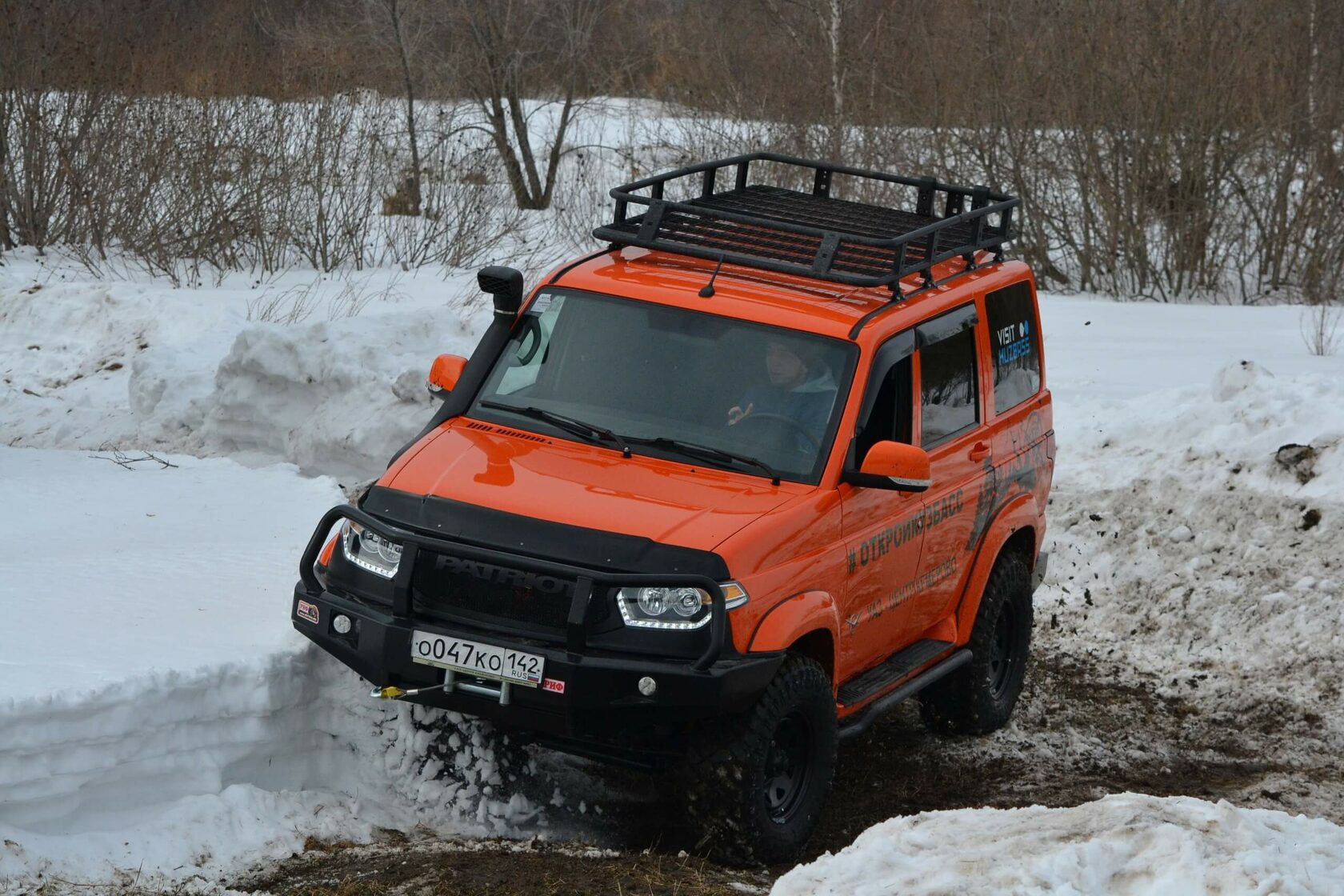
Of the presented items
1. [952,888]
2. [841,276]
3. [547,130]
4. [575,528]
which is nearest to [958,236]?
[841,276]

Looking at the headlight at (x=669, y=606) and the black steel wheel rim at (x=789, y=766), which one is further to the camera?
the black steel wheel rim at (x=789, y=766)

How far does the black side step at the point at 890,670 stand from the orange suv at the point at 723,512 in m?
0.01

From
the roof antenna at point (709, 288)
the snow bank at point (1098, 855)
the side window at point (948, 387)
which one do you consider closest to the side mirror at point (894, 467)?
the side window at point (948, 387)

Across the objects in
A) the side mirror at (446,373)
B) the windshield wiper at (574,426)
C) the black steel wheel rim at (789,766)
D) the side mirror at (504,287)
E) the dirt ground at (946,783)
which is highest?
the side mirror at (504,287)

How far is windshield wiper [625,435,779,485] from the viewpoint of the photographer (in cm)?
528

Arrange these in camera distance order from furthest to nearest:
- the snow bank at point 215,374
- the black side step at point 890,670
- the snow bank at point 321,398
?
the snow bank at point 215,374 → the snow bank at point 321,398 → the black side step at point 890,670

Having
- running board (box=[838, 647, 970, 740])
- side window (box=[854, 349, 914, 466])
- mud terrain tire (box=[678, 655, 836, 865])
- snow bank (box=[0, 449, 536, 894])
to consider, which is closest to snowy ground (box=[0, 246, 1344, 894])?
snow bank (box=[0, 449, 536, 894])

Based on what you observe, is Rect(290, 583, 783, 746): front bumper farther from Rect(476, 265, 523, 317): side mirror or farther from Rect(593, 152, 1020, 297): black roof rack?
Rect(593, 152, 1020, 297): black roof rack

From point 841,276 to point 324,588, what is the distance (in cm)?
219

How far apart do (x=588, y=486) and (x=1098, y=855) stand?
6.75ft

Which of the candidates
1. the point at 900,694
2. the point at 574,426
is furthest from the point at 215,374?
the point at 900,694

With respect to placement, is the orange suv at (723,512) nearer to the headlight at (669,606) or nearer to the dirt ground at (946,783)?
the headlight at (669,606)

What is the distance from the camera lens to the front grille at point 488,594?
4.68m

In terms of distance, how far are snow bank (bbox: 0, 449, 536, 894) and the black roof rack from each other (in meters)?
2.09
